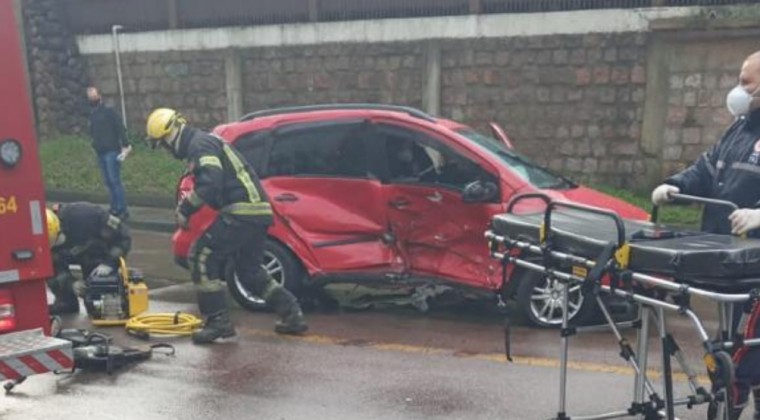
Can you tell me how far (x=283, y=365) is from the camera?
640 centimetres

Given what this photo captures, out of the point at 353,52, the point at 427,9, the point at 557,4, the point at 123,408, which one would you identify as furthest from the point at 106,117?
the point at 123,408

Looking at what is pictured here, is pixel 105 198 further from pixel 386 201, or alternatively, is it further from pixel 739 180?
Answer: pixel 739 180

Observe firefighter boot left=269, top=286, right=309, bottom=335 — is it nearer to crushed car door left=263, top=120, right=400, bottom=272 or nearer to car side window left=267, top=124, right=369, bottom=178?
crushed car door left=263, top=120, right=400, bottom=272

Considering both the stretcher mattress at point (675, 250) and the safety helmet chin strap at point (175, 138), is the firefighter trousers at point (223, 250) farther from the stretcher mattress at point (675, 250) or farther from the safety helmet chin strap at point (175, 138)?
the stretcher mattress at point (675, 250)

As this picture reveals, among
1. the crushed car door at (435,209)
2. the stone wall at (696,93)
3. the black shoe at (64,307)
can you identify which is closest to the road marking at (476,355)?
the crushed car door at (435,209)

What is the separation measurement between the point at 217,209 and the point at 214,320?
2.79ft

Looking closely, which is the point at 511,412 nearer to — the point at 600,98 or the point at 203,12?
the point at 600,98

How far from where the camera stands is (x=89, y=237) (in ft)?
25.2

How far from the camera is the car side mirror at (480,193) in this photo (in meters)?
7.15

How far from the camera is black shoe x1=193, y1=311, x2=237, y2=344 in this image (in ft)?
22.9

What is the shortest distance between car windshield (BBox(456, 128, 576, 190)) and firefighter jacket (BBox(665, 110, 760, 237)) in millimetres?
2381

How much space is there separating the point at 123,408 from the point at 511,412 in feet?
7.67

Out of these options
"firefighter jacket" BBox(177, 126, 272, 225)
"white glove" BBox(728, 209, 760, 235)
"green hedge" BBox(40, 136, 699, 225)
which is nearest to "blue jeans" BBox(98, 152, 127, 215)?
"green hedge" BBox(40, 136, 699, 225)

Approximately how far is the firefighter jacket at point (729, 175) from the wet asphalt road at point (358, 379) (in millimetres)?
1212
